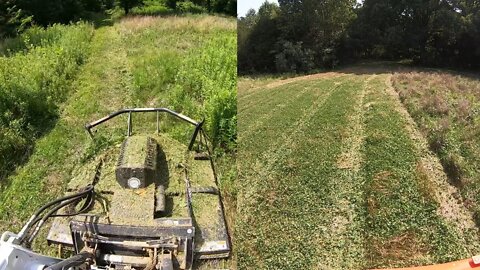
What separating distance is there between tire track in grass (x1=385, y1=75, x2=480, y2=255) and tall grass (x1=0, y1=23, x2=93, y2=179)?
337 cm

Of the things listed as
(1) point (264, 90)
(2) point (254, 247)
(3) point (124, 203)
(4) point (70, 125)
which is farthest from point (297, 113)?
(4) point (70, 125)

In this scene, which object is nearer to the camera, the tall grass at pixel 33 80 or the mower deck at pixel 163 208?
the mower deck at pixel 163 208

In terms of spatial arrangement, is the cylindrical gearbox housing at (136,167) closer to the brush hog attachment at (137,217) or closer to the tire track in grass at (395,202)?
the brush hog attachment at (137,217)

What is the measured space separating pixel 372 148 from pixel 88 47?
21.1ft

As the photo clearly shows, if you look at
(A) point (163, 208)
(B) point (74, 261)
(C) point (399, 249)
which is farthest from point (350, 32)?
(A) point (163, 208)

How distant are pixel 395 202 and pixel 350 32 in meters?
0.68

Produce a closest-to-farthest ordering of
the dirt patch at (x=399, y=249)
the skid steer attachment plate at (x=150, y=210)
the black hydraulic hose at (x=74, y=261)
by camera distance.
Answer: the dirt patch at (x=399, y=249)
the black hydraulic hose at (x=74, y=261)
the skid steer attachment plate at (x=150, y=210)

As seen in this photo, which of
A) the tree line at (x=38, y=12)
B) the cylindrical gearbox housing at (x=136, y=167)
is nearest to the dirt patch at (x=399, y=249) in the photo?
the cylindrical gearbox housing at (x=136, y=167)

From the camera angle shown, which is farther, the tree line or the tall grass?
the tree line

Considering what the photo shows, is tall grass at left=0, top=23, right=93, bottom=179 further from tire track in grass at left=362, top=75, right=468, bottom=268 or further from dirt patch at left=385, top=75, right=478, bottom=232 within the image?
dirt patch at left=385, top=75, right=478, bottom=232

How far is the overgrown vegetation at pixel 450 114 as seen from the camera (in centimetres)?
180

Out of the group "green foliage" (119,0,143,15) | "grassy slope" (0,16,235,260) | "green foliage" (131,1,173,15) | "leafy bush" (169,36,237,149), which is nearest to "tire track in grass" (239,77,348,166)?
"leafy bush" (169,36,237,149)

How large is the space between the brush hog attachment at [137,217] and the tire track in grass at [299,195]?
768 millimetres

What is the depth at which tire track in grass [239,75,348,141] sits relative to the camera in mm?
1725
